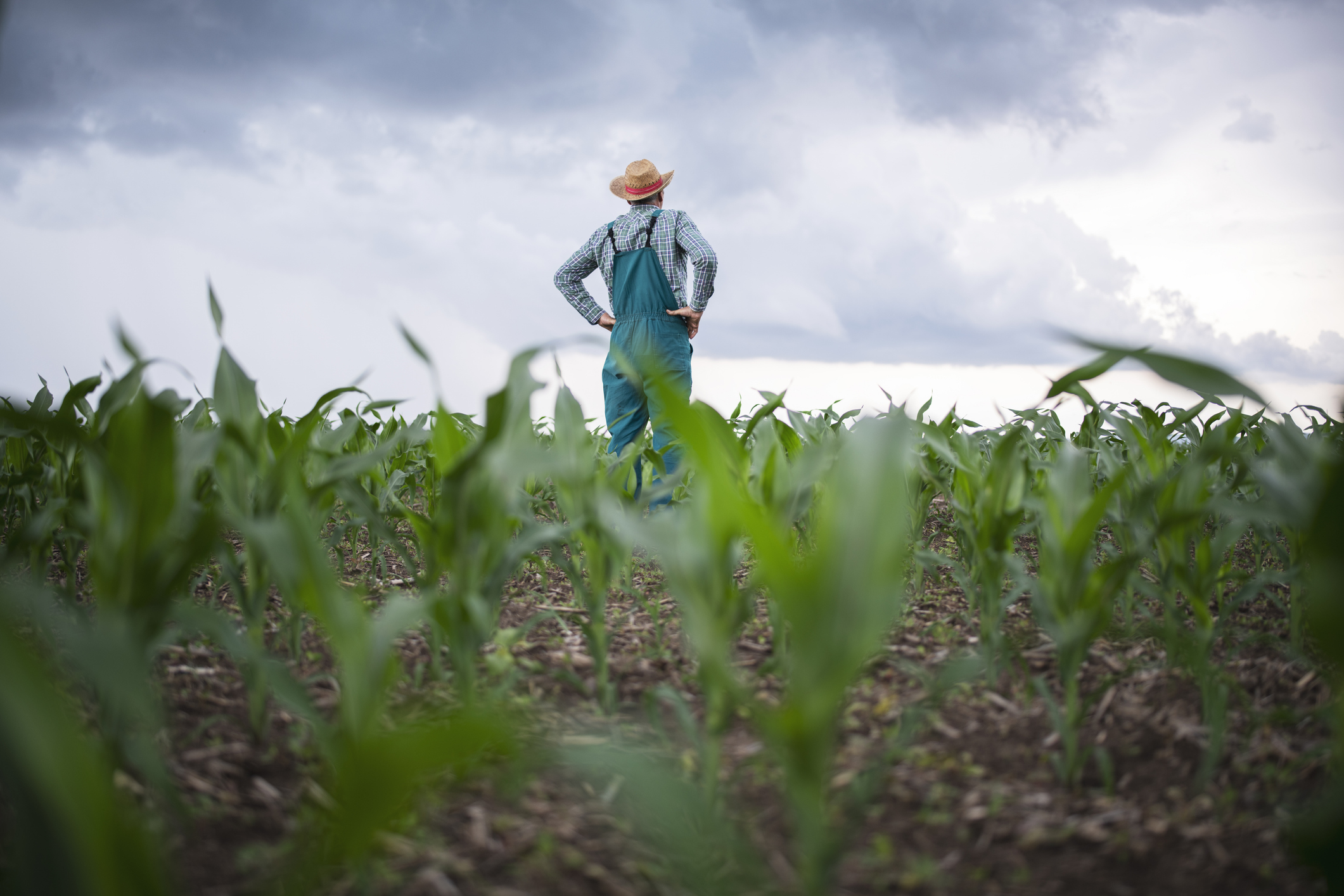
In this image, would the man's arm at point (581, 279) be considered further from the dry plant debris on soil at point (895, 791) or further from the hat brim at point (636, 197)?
the dry plant debris on soil at point (895, 791)

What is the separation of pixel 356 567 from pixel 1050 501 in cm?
278

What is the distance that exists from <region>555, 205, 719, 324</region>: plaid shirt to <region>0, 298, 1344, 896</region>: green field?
8.13ft

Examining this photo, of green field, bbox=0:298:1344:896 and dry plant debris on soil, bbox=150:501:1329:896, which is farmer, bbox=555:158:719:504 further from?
dry plant debris on soil, bbox=150:501:1329:896

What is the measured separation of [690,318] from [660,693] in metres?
3.45

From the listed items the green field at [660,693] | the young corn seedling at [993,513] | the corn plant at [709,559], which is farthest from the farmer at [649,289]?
the corn plant at [709,559]

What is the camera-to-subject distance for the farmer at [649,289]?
4.57m

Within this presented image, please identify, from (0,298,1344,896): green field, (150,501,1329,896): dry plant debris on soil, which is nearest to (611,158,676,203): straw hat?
(0,298,1344,896): green field

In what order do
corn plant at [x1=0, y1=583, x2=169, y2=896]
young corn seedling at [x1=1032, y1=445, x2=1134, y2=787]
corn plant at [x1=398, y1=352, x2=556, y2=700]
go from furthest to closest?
young corn seedling at [x1=1032, y1=445, x2=1134, y2=787], corn plant at [x1=398, y1=352, x2=556, y2=700], corn plant at [x1=0, y1=583, x2=169, y2=896]

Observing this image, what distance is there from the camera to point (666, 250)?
459 cm

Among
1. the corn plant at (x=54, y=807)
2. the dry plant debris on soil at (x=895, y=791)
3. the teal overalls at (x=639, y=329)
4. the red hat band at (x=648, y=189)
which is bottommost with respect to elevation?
the dry plant debris on soil at (x=895, y=791)

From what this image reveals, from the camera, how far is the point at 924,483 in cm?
303

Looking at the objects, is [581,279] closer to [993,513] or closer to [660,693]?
[993,513]

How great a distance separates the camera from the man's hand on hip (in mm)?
4578

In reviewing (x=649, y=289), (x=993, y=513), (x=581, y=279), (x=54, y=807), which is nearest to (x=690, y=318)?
(x=649, y=289)
